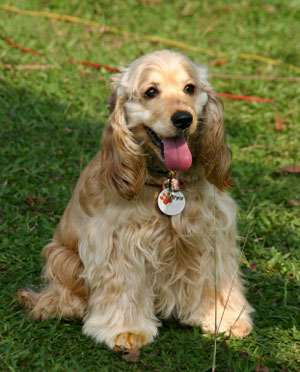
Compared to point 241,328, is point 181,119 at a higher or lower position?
higher

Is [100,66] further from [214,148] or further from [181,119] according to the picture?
[181,119]

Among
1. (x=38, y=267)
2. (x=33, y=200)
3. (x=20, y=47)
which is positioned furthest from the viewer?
(x=20, y=47)

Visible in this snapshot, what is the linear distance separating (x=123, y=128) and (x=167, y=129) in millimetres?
318

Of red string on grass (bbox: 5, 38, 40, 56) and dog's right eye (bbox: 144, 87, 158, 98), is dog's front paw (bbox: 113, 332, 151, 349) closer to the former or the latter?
dog's right eye (bbox: 144, 87, 158, 98)

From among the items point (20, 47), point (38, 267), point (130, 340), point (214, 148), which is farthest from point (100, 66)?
point (130, 340)

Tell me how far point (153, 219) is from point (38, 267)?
54.0 inches

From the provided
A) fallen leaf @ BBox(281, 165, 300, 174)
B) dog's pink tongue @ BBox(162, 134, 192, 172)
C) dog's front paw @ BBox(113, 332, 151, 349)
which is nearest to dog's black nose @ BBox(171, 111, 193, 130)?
dog's pink tongue @ BBox(162, 134, 192, 172)

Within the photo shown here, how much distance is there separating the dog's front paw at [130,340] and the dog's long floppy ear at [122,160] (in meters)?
0.90

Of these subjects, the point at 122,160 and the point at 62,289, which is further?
the point at 62,289

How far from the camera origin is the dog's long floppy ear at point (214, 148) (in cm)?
390

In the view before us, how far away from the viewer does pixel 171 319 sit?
4.33m

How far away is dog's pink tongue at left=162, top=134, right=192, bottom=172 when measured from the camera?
3.68 m

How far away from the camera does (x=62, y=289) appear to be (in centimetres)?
425

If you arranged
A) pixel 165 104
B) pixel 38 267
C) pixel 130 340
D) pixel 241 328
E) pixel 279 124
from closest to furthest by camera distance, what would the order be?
pixel 165 104, pixel 130 340, pixel 241 328, pixel 38 267, pixel 279 124
